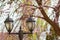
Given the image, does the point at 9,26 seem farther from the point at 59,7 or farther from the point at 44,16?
the point at 59,7

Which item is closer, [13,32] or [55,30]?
[55,30]

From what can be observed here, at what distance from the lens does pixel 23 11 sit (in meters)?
6.20

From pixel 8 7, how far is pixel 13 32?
740mm

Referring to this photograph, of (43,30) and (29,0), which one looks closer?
(29,0)

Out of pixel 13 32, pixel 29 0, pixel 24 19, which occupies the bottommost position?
pixel 13 32

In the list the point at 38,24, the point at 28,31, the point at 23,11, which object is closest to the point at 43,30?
the point at 38,24

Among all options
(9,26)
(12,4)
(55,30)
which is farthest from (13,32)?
(55,30)

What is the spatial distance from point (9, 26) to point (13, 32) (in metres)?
0.38

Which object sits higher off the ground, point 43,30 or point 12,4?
point 12,4

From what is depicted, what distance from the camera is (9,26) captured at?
20.0 feet

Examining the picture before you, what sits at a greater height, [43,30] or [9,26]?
[9,26]

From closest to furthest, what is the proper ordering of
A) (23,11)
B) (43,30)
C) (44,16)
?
(44,16) → (23,11) → (43,30)

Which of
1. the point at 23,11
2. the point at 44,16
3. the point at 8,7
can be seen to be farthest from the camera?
the point at 8,7

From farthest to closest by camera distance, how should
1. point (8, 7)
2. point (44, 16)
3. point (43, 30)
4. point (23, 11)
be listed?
point (43, 30) < point (8, 7) < point (23, 11) < point (44, 16)
